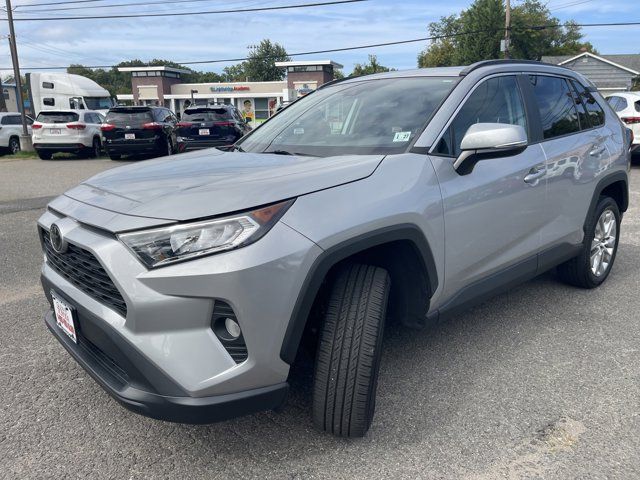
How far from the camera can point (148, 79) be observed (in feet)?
161

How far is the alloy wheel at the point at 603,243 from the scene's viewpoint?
4.35 m

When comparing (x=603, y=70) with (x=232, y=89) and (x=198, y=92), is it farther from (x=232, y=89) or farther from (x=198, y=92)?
(x=198, y=92)

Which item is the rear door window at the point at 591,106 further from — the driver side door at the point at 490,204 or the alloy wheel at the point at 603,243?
the driver side door at the point at 490,204

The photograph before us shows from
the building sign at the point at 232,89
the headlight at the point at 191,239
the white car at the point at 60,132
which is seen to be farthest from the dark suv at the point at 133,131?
the building sign at the point at 232,89

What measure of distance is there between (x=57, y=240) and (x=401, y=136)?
5.63ft

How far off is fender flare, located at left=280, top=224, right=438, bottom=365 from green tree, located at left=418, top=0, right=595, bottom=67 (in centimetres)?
3855

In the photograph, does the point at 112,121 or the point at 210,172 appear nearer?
the point at 210,172

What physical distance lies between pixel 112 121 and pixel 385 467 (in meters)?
15.7

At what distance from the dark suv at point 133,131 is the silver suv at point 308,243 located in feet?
43.7

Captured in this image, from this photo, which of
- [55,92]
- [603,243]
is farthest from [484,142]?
[55,92]

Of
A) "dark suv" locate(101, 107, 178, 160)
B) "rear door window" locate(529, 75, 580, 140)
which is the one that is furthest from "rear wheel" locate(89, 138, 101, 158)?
"rear door window" locate(529, 75, 580, 140)

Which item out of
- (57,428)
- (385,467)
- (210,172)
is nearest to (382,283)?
(385,467)

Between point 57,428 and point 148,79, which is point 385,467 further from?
point 148,79

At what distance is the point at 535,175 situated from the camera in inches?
132
